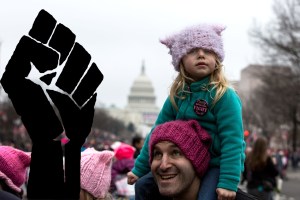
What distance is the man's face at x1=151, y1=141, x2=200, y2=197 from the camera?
3.45m

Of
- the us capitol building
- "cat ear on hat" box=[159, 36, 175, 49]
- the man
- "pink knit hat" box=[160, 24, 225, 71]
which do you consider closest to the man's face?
the man

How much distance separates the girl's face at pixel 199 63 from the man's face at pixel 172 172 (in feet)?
1.17

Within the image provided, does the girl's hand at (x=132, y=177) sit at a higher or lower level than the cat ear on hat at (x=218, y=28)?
lower

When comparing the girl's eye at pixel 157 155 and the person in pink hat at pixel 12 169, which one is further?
the person in pink hat at pixel 12 169

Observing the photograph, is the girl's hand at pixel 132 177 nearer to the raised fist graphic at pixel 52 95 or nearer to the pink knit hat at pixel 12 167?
the pink knit hat at pixel 12 167

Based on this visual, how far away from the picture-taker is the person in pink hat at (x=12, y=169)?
4027mm

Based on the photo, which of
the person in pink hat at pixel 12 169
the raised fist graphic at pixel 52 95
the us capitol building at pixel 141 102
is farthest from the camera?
the us capitol building at pixel 141 102

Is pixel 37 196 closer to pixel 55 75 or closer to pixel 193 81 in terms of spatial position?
pixel 55 75

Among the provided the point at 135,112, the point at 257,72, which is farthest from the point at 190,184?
the point at 135,112

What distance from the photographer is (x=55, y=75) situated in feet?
9.52

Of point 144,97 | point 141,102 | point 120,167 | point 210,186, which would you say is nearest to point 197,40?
point 210,186

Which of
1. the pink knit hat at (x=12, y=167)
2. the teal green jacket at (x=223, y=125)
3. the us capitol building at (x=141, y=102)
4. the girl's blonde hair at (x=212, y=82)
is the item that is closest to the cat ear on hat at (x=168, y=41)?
the girl's blonde hair at (x=212, y=82)

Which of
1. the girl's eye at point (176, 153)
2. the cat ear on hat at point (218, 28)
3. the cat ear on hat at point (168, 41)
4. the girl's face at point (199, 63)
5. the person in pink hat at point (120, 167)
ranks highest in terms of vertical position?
the cat ear on hat at point (218, 28)

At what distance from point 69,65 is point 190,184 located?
947 millimetres
